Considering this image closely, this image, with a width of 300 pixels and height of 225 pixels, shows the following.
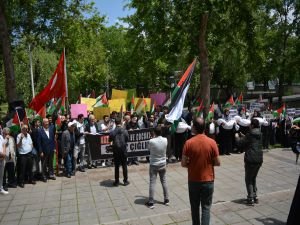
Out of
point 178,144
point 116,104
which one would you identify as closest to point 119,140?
point 178,144

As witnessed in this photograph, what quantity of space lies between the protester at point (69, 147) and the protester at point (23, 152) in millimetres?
976

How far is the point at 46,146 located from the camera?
1053cm

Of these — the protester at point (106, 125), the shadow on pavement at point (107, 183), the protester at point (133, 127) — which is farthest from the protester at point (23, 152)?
the protester at point (133, 127)

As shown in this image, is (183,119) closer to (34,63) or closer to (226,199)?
(226,199)

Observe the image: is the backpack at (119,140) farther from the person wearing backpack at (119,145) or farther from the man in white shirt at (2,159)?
the man in white shirt at (2,159)

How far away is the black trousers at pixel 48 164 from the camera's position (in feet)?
35.0

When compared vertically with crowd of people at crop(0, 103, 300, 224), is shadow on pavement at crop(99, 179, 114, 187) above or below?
below

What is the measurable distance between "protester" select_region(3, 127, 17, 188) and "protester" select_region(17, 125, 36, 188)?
160 mm

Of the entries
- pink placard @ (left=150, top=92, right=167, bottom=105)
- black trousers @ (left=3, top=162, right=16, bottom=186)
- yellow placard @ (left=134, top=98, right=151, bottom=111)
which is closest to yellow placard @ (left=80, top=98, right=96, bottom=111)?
yellow placard @ (left=134, top=98, right=151, bottom=111)

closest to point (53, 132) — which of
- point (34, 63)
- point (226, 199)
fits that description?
point (226, 199)

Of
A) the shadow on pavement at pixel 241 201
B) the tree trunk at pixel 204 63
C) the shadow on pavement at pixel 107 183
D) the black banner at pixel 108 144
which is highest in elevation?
the tree trunk at pixel 204 63

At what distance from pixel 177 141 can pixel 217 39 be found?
29.4 ft

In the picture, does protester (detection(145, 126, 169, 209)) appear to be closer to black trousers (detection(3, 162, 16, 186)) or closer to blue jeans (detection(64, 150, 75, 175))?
blue jeans (detection(64, 150, 75, 175))

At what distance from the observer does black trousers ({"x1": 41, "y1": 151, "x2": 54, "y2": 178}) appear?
1068 centimetres
